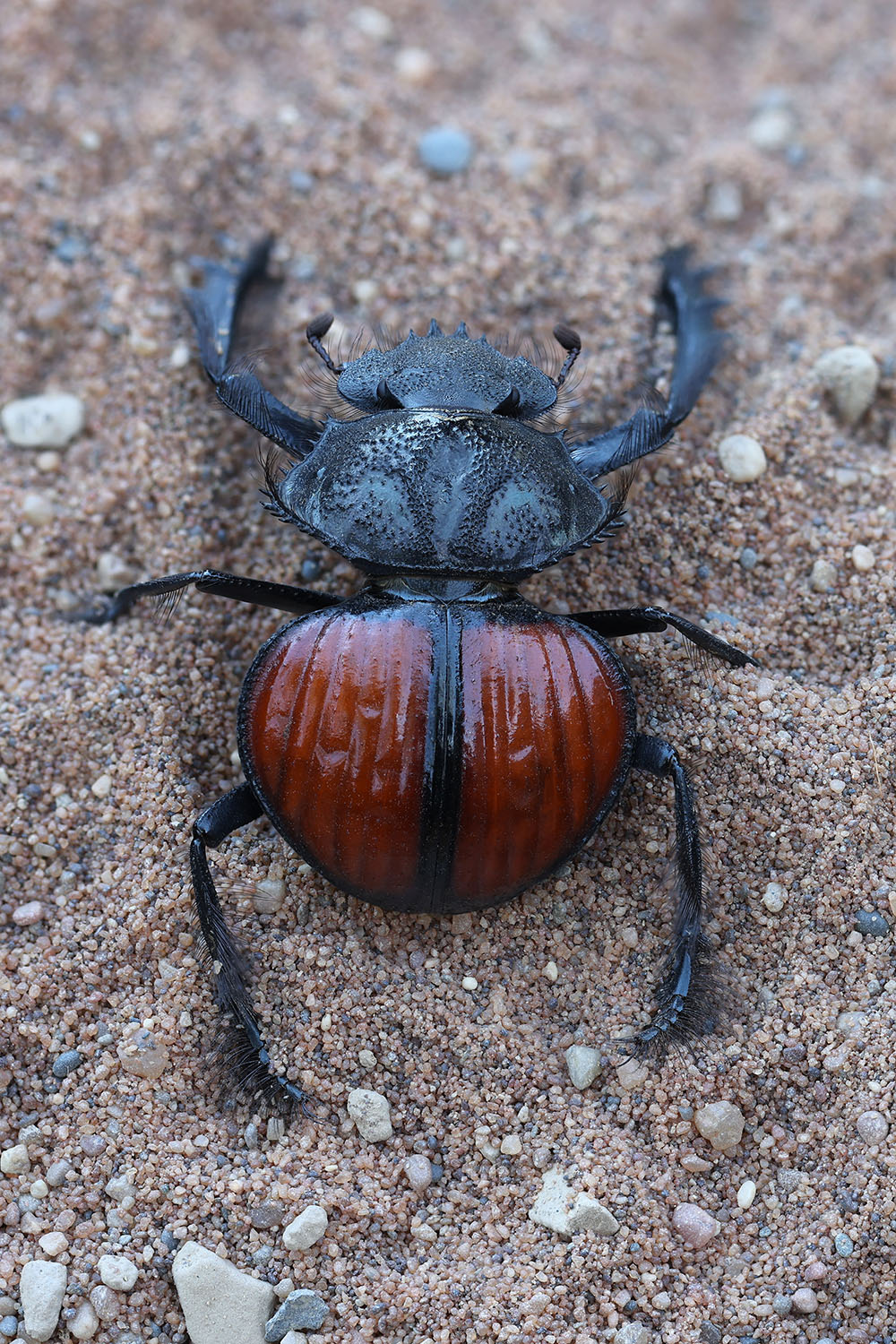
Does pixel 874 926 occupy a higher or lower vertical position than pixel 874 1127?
higher

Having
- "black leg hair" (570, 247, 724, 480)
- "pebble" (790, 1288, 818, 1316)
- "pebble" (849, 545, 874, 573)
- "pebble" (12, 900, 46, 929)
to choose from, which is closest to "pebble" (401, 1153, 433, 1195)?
"pebble" (790, 1288, 818, 1316)

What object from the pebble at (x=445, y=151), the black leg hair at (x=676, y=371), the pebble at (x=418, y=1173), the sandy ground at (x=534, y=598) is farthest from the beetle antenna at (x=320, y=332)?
the pebble at (x=418, y=1173)

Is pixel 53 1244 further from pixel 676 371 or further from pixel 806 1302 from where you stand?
pixel 676 371

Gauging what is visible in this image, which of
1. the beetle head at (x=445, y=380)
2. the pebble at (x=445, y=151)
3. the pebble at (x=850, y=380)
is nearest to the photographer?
the beetle head at (x=445, y=380)

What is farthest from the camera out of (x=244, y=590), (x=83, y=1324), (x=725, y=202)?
(x=725, y=202)

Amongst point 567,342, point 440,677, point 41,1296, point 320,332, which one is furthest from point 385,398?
point 41,1296

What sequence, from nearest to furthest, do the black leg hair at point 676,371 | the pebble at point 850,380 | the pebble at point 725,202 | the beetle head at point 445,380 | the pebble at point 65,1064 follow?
the pebble at point 65,1064, the beetle head at point 445,380, the black leg hair at point 676,371, the pebble at point 850,380, the pebble at point 725,202

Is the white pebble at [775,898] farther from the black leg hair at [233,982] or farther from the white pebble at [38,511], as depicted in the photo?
the white pebble at [38,511]
